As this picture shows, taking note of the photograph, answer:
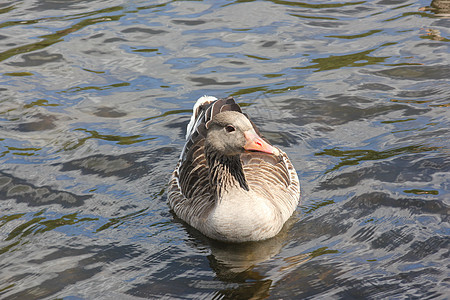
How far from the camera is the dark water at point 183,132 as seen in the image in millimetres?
7066

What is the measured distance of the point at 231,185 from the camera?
7703mm

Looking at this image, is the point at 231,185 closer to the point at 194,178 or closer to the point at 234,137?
the point at 234,137

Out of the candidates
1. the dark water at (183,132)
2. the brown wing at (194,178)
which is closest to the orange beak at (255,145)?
the brown wing at (194,178)

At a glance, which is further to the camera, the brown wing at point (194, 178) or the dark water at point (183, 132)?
the brown wing at point (194, 178)

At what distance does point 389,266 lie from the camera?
6934 millimetres

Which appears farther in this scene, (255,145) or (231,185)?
(231,185)

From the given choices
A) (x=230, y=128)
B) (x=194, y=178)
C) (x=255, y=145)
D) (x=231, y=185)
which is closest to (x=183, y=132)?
(x=194, y=178)

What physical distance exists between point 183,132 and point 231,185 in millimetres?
3263

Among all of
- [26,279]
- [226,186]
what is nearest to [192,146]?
[226,186]

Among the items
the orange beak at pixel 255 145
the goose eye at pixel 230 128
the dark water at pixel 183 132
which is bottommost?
the dark water at pixel 183 132

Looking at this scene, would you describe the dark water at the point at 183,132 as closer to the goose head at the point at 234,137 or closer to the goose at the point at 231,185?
the goose at the point at 231,185

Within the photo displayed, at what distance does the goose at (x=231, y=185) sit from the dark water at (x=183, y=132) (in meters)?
0.24

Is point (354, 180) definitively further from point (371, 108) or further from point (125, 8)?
point (125, 8)

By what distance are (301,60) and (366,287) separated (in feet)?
23.1
